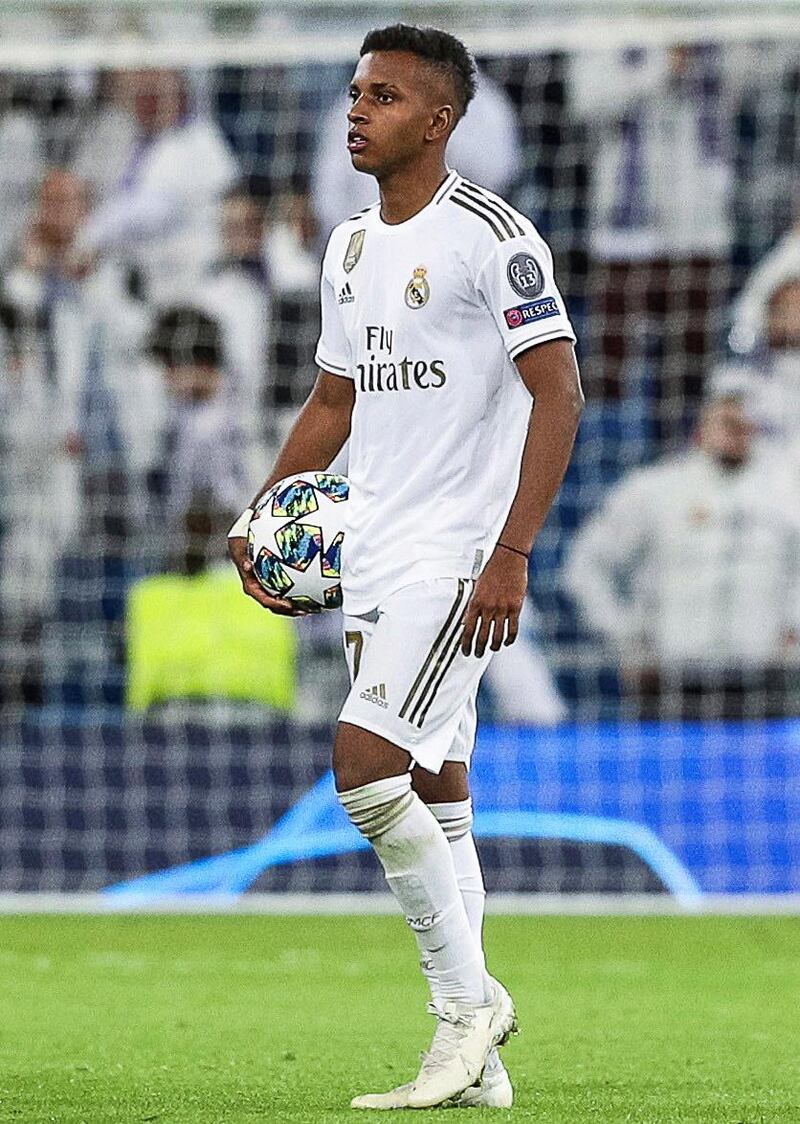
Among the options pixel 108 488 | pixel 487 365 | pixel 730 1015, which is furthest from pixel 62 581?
pixel 487 365

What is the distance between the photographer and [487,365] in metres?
4.75

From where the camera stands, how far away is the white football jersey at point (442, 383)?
4668 millimetres

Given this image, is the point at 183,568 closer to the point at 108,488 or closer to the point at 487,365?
the point at 108,488

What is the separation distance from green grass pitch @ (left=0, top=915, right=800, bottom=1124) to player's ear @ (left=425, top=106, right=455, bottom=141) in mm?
2029

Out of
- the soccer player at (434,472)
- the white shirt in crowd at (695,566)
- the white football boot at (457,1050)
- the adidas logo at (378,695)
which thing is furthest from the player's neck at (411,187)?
the white shirt in crowd at (695,566)

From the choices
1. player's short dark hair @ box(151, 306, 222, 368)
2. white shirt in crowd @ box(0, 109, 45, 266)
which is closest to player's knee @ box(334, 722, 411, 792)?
player's short dark hair @ box(151, 306, 222, 368)

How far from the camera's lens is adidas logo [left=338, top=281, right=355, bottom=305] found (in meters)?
4.89

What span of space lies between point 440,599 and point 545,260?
74cm

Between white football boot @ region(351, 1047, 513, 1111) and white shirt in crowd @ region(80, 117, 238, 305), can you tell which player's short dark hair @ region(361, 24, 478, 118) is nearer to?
white football boot @ region(351, 1047, 513, 1111)

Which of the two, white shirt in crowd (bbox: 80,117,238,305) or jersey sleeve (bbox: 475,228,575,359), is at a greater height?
white shirt in crowd (bbox: 80,117,238,305)

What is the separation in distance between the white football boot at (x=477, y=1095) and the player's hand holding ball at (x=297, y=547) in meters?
0.93

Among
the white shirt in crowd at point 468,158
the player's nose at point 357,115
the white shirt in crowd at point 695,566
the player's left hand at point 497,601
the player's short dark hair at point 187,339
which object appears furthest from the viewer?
the white shirt in crowd at point 468,158

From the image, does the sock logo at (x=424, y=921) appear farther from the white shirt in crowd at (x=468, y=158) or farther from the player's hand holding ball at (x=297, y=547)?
the white shirt in crowd at (x=468, y=158)

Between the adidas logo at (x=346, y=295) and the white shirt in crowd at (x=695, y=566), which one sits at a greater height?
the adidas logo at (x=346, y=295)
